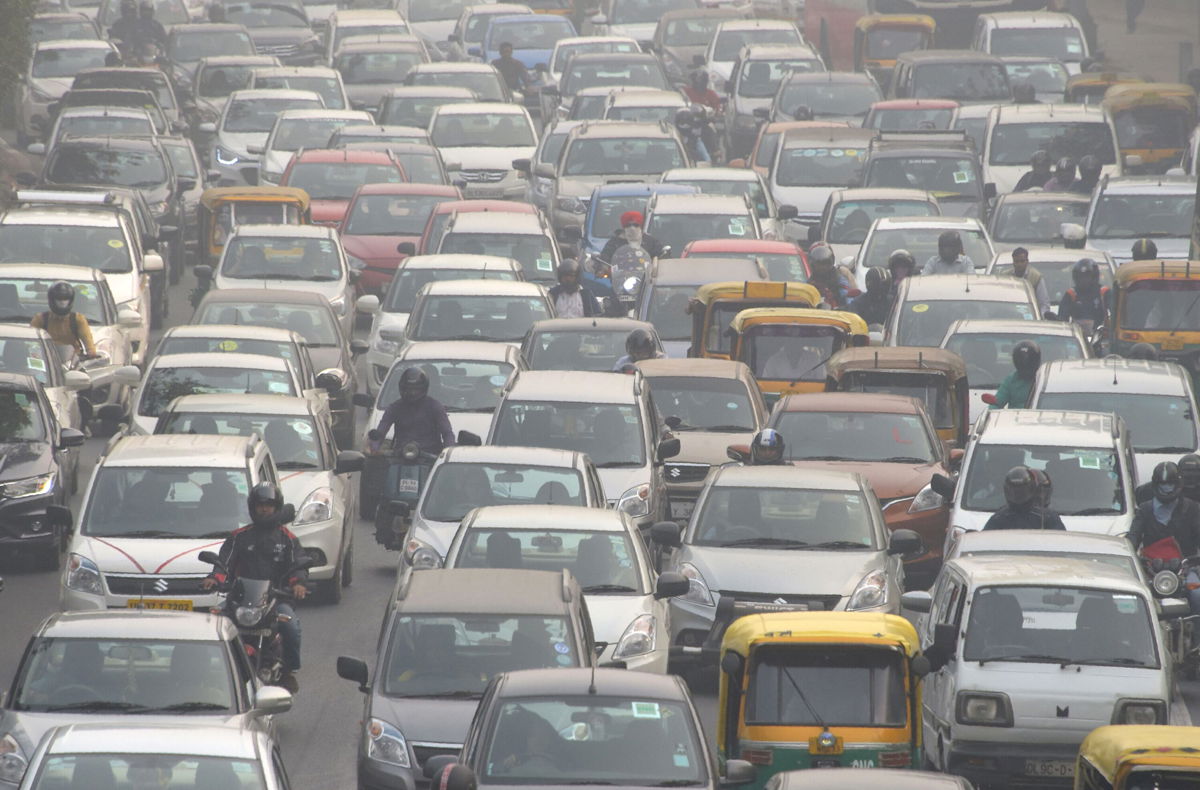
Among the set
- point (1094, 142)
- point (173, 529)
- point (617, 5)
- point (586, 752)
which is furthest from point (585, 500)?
point (617, 5)

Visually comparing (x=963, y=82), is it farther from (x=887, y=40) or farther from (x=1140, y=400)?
(x=1140, y=400)

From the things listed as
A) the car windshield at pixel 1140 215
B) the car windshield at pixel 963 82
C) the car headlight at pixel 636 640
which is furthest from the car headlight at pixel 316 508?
the car windshield at pixel 963 82

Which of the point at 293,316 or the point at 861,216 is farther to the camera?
the point at 861,216

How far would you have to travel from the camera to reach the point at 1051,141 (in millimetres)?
36969

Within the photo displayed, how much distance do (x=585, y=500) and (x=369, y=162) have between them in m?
18.8

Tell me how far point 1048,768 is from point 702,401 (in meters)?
8.96

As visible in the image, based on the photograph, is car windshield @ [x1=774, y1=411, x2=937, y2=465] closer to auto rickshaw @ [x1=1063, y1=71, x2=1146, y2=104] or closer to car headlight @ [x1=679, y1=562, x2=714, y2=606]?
car headlight @ [x1=679, y1=562, x2=714, y2=606]

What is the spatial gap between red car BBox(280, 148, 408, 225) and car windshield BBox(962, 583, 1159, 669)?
2197cm

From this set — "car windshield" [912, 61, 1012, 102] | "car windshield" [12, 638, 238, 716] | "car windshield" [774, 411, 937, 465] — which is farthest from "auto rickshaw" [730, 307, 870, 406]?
"car windshield" [912, 61, 1012, 102]

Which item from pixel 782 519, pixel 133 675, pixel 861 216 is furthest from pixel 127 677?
pixel 861 216

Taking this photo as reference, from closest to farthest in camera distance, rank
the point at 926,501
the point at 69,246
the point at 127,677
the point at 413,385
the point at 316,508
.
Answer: the point at 127,677, the point at 316,508, the point at 926,501, the point at 413,385, the point at 69,246

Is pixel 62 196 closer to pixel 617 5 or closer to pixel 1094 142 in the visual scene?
pixel 1094 142

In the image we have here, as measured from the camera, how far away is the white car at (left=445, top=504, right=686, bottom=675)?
15.8m

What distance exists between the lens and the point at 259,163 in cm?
3997
